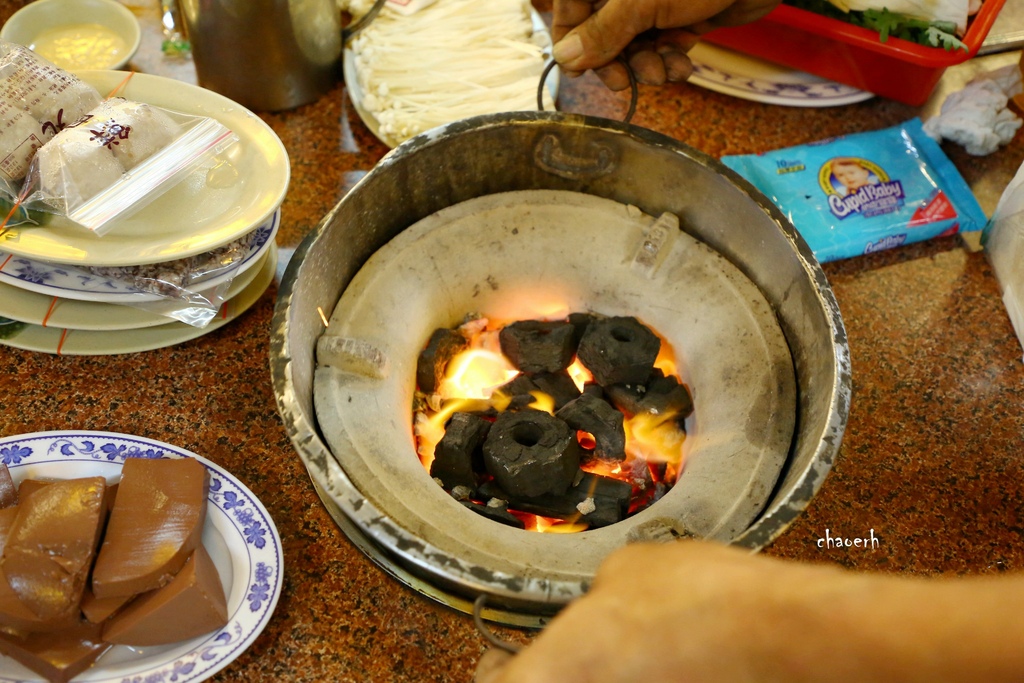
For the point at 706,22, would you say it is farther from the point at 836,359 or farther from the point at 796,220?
the point at 836,359

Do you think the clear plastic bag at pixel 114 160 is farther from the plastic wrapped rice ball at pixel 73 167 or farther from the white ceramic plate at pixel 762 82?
the white ceramic plate at pixel 762 82

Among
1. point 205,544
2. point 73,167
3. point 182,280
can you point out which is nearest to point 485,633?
point 205,544

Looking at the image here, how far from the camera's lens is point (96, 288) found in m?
1.65

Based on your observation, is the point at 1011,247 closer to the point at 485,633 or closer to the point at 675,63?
the point at 675,63

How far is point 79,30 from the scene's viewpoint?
241 cm

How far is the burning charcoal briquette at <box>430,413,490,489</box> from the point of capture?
5.42 ft

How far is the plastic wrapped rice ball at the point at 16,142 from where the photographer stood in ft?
5.31

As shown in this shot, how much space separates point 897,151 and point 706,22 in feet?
2.71

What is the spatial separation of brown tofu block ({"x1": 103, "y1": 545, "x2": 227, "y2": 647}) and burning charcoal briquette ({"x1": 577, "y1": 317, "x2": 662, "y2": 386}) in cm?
93

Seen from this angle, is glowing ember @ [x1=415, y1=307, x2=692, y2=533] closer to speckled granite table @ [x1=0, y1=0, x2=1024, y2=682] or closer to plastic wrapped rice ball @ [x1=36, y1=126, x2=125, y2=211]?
speckled granite table @ [x1=0, y1=0, x2=1024, y2=682]

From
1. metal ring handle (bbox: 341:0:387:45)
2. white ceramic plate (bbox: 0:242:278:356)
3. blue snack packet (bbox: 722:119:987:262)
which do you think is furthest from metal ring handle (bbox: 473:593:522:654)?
metal ring handle (bbox: 341:0:387:45)

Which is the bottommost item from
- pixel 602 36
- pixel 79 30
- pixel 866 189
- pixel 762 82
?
pixel 866 189

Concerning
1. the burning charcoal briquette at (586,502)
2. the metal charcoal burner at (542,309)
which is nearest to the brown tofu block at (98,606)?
the metal charcoal burner at (542,309)

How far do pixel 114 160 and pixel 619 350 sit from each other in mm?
1159
